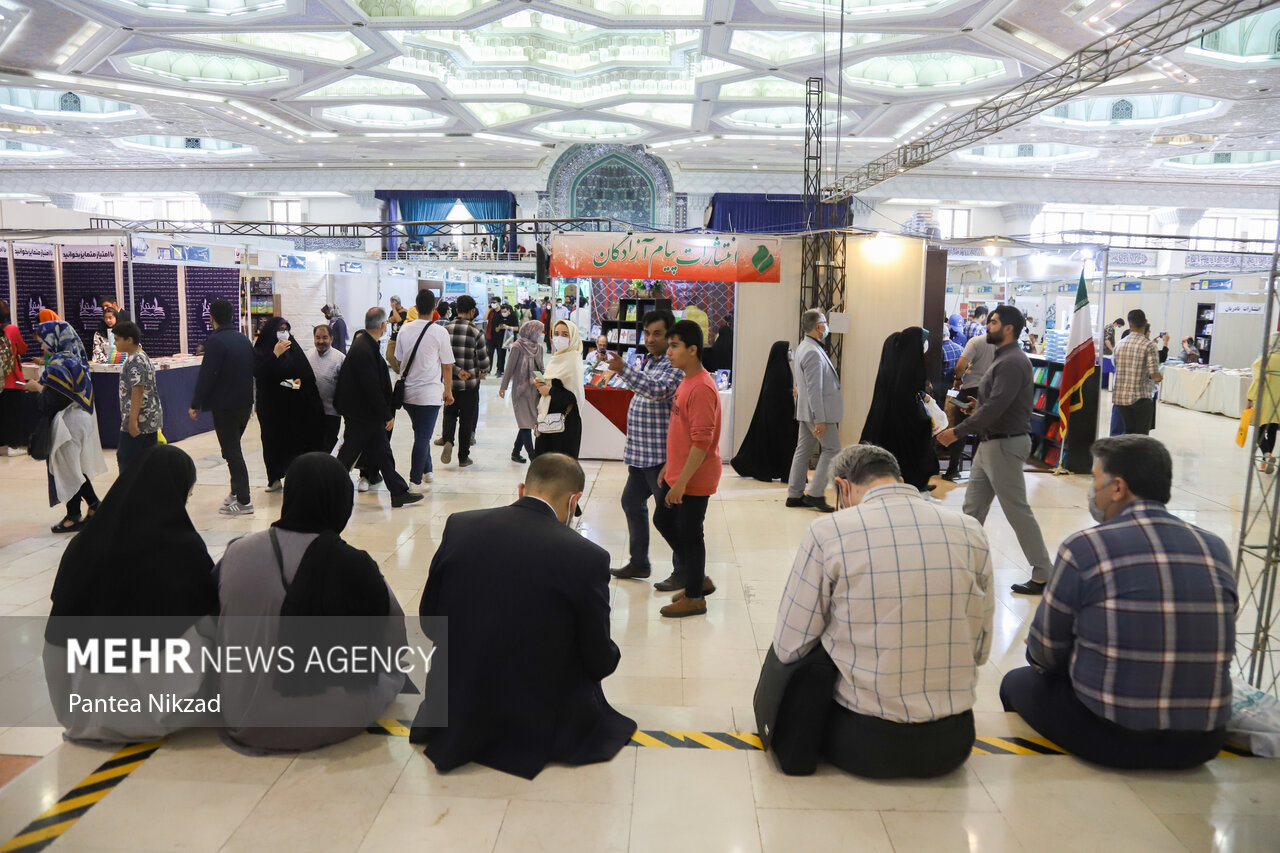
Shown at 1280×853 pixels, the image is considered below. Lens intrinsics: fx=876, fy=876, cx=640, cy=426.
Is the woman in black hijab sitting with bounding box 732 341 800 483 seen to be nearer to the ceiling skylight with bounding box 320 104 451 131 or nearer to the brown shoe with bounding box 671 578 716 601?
the brown shoe with bounding box 671 578 716 601

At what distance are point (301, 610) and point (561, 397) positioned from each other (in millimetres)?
3824

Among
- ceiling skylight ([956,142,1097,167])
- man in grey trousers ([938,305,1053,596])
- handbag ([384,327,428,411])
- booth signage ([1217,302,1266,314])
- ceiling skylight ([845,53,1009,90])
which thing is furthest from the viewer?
ceiling skylight ([956,142,1097,167])

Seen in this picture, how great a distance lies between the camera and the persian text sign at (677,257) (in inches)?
315

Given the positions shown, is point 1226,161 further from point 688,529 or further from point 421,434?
point 688,529

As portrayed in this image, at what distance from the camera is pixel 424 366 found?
6605mm

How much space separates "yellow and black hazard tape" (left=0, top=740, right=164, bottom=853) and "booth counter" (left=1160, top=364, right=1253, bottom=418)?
13.9m

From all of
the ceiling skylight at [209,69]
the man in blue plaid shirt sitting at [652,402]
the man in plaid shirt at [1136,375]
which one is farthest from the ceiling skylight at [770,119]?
the man in blue plaid shirt sitting at [652,402]

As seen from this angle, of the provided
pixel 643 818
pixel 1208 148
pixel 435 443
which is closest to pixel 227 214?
pixel 435 443

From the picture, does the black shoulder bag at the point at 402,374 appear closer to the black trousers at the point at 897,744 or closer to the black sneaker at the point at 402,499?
the black sneaker at the point at 402,499

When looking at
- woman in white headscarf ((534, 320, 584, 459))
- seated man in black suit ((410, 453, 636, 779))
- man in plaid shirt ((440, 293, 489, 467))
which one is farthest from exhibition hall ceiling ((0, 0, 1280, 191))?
seated man in black suit ((410, 453, 636, 779))

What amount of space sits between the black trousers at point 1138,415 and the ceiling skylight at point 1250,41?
5479mm

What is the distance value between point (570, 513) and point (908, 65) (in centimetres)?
1305

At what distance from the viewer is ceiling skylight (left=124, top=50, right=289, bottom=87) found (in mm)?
13430

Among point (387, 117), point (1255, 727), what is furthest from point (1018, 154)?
point (1255, 727)
